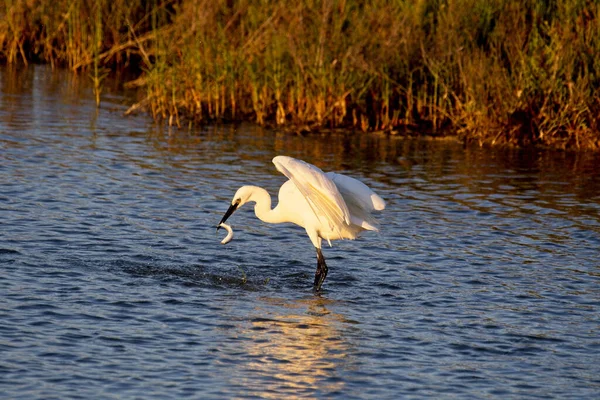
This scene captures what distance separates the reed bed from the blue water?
58 centimetres

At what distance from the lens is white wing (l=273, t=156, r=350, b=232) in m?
6.84

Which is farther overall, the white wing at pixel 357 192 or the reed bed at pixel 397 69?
the reed bed at pixel 397 69

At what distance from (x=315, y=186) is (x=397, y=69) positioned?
6.49 meters

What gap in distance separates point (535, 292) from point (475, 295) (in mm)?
440

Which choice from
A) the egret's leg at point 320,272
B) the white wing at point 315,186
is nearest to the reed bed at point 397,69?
the egret's leg at point 320,272

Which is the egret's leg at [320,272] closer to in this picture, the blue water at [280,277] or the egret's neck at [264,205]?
the blue water at [280,277]

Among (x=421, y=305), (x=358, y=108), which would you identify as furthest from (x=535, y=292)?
(x=358, y=108)

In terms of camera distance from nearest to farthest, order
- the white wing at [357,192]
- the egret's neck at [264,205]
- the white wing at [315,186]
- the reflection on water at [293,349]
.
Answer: the reflection on water at [293,349] → the white wing at [315,186] → the white wing at [357,192] → the egret's neck at [264,205]

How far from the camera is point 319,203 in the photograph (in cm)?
700

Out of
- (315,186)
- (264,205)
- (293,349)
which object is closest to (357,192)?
(315,186)

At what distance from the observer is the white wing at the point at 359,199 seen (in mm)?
7262

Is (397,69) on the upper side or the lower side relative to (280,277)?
upper

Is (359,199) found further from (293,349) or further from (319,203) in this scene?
(293,349)

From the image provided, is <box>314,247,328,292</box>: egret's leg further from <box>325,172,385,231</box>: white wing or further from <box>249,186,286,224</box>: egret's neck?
<box>249,186,286,224</box>: egret's neck
